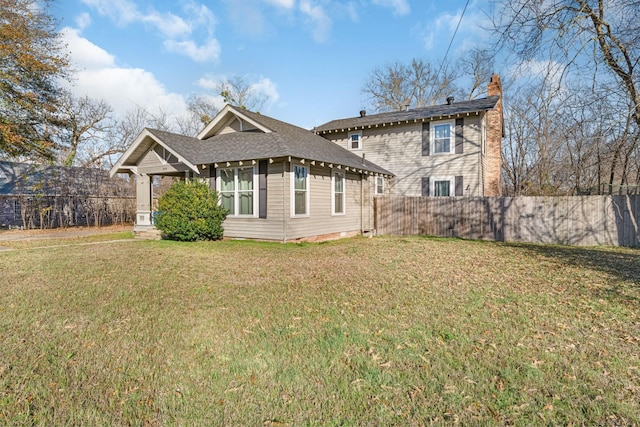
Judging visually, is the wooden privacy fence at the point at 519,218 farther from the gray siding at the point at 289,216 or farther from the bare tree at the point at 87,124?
the bare tree at the point at 87,124

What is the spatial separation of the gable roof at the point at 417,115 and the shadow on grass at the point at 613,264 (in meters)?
7.68

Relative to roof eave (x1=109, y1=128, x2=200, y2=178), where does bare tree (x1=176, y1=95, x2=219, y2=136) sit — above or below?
above

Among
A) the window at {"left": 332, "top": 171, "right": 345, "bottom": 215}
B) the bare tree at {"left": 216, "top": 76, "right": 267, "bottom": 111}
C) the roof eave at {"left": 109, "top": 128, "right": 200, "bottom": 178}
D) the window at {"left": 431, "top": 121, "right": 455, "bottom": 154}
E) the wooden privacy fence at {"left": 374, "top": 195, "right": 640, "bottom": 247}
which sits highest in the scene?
the bare tree at {"left": 216, "top": 76, "right": 267, "bottom": 111}

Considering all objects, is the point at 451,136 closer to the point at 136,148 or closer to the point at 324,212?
the point at 324,212

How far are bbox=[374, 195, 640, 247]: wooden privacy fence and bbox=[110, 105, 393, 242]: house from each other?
57.7 inches

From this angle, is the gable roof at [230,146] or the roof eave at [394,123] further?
the roof eave at [394,123]

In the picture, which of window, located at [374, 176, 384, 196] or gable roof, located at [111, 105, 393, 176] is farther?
window, located at [374, 176, 384, 196]

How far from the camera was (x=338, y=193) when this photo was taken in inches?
522

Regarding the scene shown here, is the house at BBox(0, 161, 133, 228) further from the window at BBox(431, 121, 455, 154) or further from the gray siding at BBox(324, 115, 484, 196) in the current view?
the window at BBox(431, 121, 455, 154)

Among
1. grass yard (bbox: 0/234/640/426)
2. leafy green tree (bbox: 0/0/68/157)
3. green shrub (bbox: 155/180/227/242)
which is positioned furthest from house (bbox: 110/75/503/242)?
leafy green tree (bbox: 0/0/68/157)

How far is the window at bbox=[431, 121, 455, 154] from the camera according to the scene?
16203 millimetres

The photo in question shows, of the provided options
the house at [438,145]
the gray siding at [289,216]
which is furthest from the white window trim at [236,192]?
the house at [438,145]

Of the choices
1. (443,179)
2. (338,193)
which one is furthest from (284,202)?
(443,179)

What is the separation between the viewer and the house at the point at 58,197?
16.9 m
